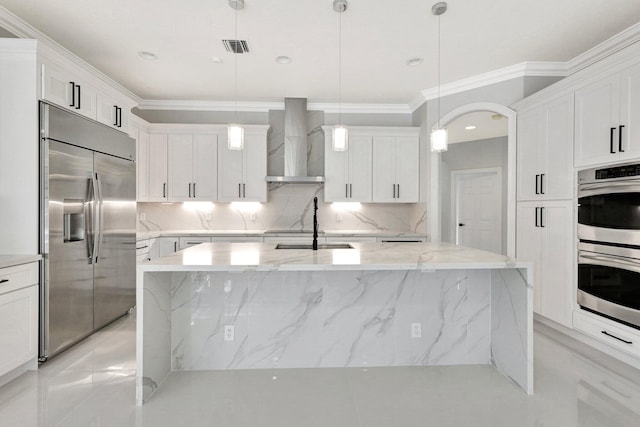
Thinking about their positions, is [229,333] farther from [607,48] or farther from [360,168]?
[607,48]

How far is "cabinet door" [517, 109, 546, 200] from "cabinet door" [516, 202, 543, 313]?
0.13 meters

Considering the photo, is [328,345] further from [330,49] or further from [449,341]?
[330,49]

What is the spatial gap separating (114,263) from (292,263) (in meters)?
2.37

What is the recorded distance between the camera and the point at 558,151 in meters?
3.17

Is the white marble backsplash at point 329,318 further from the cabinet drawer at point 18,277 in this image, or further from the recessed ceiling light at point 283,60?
the recessed ceiling light at point 283,60

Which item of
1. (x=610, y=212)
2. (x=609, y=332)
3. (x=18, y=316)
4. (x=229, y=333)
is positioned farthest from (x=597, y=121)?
(x=18, y=316)

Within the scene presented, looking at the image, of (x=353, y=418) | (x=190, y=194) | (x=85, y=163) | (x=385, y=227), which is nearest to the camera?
(x=353, y=418)

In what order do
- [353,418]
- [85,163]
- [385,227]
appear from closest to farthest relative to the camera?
1. [353,418]
2. [85,163]
3. [385,227]

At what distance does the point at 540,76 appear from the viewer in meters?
3.71

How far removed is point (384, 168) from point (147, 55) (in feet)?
10.2

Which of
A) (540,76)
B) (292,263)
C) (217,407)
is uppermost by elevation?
(540,76)

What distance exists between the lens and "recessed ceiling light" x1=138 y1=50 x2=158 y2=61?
339 cm

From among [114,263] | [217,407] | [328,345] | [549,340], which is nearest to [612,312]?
[549,340]

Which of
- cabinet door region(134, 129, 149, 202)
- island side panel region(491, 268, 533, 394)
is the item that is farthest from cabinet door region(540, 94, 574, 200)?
cabinet door region(134, 129, 149, 202)
